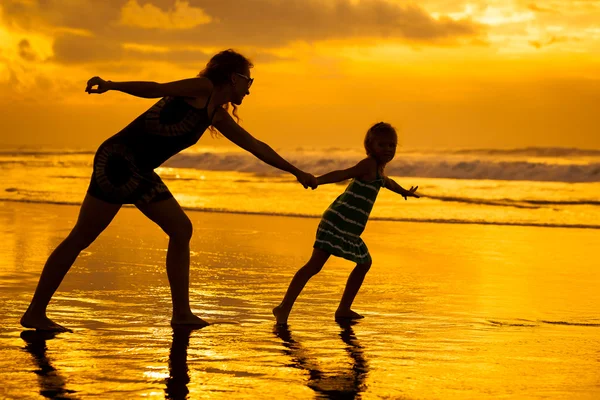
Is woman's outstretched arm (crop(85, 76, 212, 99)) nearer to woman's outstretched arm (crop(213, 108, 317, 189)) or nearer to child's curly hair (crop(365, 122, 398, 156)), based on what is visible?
woman's outstretched arm (crop(213, 108, 317, 189))

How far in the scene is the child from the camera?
22.9ft

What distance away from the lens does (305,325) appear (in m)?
6.45

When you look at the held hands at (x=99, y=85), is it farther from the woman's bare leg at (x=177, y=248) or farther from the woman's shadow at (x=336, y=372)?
the woman's shadow at (x=336, y=372)

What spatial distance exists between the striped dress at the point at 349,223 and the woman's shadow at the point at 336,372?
0.98 meters

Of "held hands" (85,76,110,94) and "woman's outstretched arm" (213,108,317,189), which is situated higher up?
"held hands" (85,76,110,94)

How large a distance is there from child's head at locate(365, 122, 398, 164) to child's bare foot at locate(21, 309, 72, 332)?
8.20ft

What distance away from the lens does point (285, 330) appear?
6.21 m

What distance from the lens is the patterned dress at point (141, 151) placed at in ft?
19.6

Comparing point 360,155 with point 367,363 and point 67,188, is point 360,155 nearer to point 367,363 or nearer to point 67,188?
point 67,188

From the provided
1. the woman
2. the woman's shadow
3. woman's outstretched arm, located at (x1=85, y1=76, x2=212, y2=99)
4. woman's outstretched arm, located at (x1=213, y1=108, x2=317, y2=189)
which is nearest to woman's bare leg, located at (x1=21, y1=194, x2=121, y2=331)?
the woman

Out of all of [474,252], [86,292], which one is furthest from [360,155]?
[86,292]

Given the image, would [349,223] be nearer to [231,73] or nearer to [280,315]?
[280,315]

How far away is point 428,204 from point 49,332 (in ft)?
42.3

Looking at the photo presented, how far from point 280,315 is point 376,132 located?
154cm
